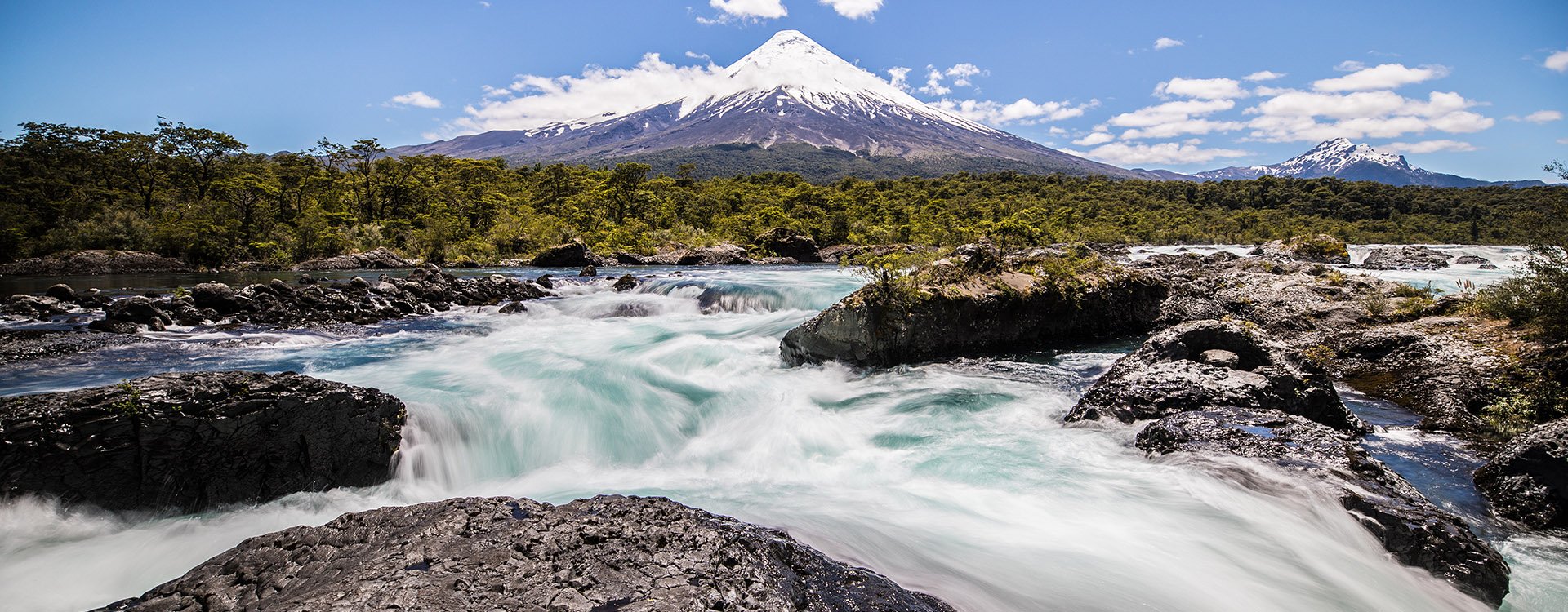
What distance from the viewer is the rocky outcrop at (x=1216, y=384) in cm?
604

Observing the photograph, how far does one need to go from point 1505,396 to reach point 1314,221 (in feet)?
239

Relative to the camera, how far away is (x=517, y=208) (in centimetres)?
4797

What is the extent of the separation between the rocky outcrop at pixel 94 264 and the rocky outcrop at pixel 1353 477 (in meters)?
41.5

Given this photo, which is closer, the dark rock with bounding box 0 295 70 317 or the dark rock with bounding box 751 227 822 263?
the dark rock with bounding box 0 295 70 317

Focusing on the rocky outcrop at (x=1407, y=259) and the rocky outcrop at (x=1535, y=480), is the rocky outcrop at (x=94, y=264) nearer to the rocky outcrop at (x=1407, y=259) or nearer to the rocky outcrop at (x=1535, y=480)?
the rocky outcrop at (x=1535, y=480)

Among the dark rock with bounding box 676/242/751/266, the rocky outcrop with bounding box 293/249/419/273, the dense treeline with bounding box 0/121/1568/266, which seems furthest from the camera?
the dark rock with bounding box 676/242/751/266

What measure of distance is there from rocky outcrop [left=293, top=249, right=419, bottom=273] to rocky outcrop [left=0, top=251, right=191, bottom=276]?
5.56 metres

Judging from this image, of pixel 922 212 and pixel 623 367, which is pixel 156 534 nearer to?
pixel 623 367

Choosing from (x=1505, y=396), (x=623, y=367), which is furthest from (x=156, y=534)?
(x=1505, y=396)

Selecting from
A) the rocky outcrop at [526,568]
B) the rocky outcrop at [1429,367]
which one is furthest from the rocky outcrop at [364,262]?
the rocky outcrop at [1429,367]

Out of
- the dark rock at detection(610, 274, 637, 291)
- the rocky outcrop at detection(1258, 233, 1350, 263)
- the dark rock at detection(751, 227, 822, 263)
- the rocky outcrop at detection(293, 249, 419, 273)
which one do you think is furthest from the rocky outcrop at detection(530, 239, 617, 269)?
the rocky outcrop at detection(1258, 233, 1350, 263)

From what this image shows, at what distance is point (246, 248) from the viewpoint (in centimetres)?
3309

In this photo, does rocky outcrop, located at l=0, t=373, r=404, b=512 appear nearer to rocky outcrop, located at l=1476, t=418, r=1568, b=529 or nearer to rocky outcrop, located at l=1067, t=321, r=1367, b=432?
rocky outcrop, located at l=1067, t=321, r=1367, b=432

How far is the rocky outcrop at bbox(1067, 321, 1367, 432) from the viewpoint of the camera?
238 inches
